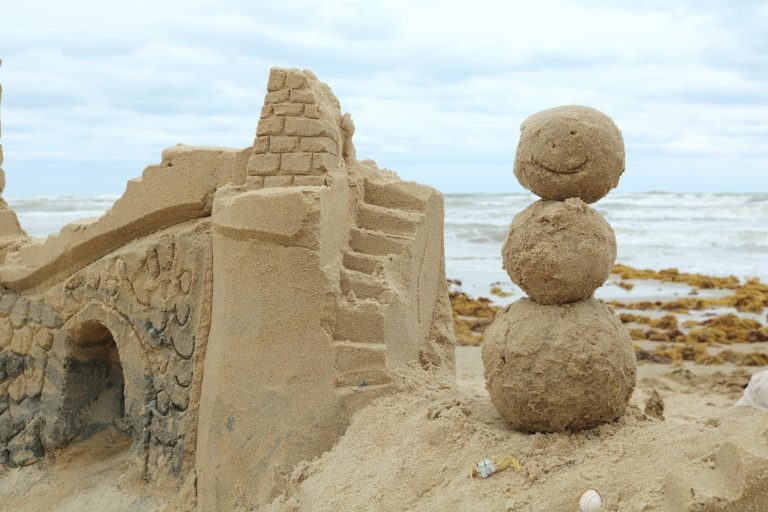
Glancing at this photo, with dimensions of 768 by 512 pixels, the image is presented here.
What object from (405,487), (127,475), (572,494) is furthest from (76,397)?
(572,494)

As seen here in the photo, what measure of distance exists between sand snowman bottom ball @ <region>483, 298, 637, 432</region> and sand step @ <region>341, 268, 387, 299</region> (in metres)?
0.87

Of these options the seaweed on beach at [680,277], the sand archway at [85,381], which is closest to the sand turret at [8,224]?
the sand archway at [85,381]

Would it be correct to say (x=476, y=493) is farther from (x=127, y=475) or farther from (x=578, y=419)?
(x=127, y=475)

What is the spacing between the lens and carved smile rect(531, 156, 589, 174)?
3104 mm

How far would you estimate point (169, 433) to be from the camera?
4133 mm

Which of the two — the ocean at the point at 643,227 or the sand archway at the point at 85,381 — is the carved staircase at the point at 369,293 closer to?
the sand archway at the point at 85,381

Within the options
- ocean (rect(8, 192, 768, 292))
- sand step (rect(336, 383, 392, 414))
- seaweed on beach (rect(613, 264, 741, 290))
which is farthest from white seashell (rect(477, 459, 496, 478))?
seaweed on beach (rect(613, 264, 741, 290))

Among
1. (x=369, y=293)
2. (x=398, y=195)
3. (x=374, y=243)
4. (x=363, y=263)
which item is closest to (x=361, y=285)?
(x=369, y=293)

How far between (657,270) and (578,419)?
14.9 meters

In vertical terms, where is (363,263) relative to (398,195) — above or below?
below

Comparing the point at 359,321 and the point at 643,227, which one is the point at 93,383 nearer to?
the point at 359,321

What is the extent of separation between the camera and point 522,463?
2.96m

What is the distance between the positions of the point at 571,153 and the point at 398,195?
1.58 metres

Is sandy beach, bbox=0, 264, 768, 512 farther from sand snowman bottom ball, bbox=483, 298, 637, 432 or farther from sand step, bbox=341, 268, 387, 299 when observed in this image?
sand step, bbox=341, 268, 387, 299
